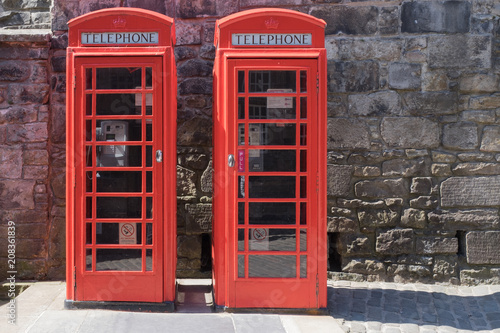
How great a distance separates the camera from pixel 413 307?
4469 mm

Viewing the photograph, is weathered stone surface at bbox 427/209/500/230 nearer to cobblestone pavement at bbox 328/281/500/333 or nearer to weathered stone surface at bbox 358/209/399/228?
weathered stone surface at bbox 358/209/399/228

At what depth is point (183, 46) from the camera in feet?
17.2

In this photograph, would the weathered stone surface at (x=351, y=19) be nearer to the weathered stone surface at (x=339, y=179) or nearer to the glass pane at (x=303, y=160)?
the weathered stone surface at (x=339, y=179)

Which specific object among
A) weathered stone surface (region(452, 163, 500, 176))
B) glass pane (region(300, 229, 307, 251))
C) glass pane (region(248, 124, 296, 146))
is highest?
glass pane (region(248, 124, 296, 146))

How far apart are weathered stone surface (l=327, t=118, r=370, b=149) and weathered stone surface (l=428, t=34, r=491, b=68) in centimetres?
100

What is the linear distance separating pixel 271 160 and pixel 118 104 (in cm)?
137

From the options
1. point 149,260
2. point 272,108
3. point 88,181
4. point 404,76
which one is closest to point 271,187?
point 272,108

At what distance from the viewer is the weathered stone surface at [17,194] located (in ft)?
17.0

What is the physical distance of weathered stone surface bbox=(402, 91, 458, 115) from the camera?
5.12 metres

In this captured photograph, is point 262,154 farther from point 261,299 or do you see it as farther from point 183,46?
point 183,46

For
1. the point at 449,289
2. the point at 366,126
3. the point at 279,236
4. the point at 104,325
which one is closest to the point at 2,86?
the point at 104,325

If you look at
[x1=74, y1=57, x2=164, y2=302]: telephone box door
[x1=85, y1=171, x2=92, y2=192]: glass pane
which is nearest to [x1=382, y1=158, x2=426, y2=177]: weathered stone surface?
[x1=74, y1=57, x2=164, y2=302]: telephone box door

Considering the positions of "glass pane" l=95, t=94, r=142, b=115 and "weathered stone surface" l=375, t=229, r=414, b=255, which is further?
"weathered stone surface" l=375, t=229, r=414, b=255

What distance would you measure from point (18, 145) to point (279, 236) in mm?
3033
